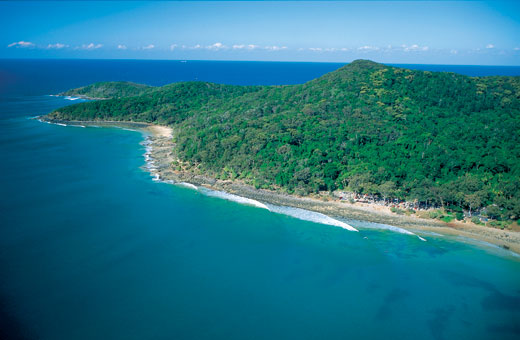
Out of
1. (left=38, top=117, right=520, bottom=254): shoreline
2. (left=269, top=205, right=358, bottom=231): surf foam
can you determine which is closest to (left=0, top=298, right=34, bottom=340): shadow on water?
(left=269, top=205, right=358, bottom=231): surf foam

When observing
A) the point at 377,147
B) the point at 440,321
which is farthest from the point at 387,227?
the point at 377,147

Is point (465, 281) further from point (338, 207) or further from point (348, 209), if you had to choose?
point (338, 207)

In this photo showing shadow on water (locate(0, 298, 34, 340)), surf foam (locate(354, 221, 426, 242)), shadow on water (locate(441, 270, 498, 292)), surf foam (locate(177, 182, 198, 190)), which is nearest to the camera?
shadow on water (locate(0, 298, 34, 340))

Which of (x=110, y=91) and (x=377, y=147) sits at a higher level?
(x=110, y=91)

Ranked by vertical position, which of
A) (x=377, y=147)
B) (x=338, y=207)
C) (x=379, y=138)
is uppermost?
(x=379, y=138)

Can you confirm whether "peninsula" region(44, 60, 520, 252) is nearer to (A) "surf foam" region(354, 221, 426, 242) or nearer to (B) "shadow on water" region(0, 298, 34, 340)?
(A) "surf foam" region(354, 221, 426, 242)

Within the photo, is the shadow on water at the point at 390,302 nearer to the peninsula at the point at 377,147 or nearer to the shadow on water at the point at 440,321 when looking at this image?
the shadow on water at the point at 440,321

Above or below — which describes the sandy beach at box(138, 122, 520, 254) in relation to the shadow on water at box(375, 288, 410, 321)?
above
